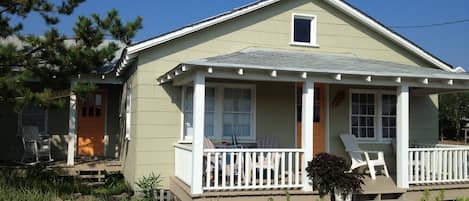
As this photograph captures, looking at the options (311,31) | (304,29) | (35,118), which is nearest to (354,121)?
(311,31)

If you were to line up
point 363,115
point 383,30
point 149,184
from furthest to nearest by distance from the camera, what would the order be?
point 383,30 < point 363,115 < point 149,184

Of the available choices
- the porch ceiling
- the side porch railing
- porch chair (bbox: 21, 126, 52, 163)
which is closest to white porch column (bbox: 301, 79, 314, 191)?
the side porch railing

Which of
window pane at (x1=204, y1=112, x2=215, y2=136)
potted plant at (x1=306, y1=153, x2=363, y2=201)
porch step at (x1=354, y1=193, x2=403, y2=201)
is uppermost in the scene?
window pane at (x1=204, y1=112, x2=215, y2=136)

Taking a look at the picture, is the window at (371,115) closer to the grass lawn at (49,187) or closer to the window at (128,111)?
the window at (128,111)

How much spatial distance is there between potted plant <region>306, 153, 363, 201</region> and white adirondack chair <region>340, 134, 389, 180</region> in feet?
6.08

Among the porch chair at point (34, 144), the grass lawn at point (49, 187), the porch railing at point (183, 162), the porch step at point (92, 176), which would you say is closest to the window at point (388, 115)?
the porch railing at point (183, 162)

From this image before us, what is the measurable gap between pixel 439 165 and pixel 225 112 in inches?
186

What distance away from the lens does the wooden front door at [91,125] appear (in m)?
13.8

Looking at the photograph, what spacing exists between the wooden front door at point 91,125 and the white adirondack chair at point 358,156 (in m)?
7.38

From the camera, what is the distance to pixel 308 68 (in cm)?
845

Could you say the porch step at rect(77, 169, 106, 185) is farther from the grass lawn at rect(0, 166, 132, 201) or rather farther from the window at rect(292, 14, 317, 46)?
the window at rect(292, 14, 317, 46)

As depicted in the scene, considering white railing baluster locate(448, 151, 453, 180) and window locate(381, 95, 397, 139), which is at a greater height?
window locate(381, 95, 397, 139)

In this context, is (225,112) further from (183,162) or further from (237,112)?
(183,162)

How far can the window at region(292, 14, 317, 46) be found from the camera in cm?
1129
